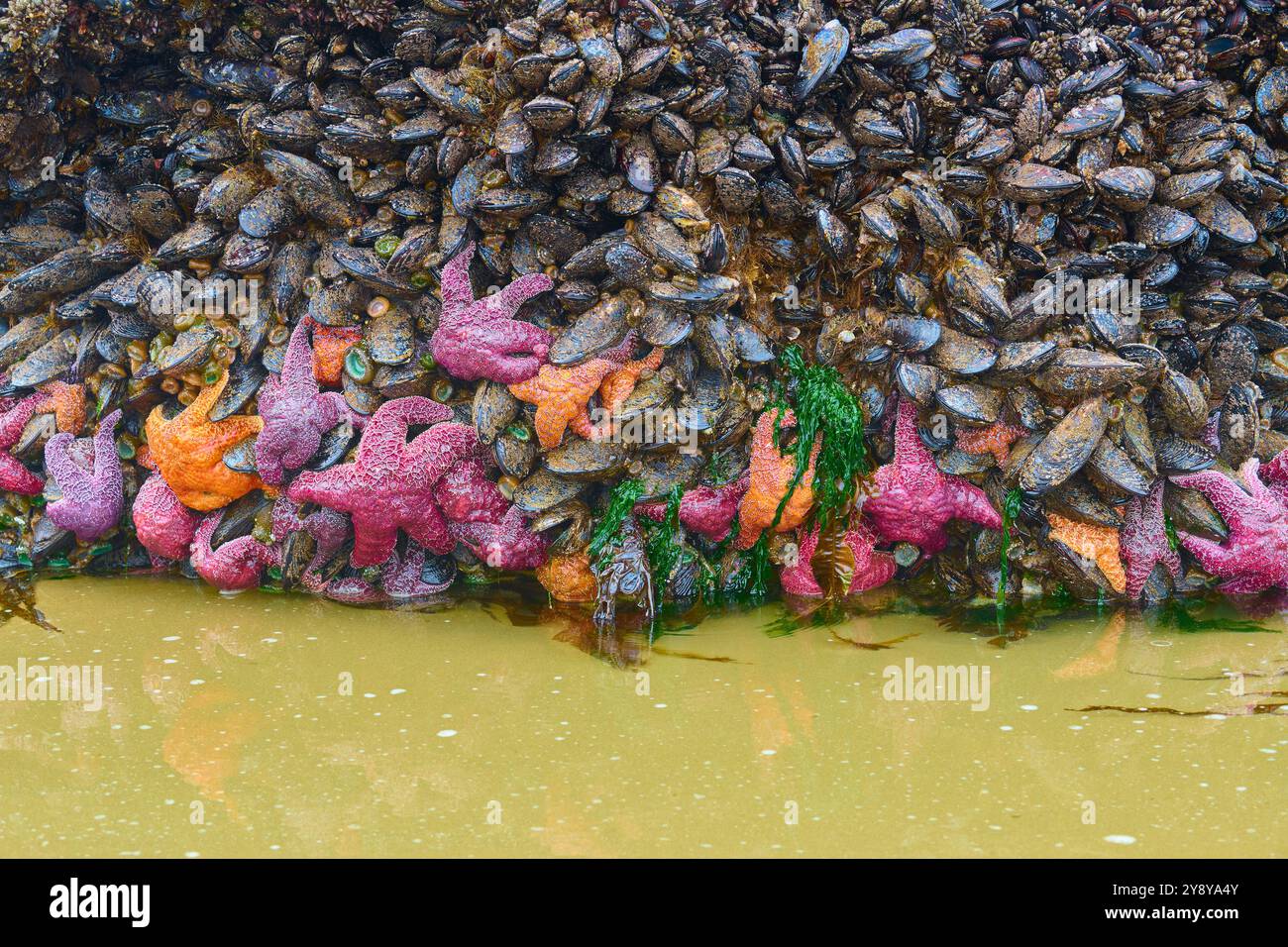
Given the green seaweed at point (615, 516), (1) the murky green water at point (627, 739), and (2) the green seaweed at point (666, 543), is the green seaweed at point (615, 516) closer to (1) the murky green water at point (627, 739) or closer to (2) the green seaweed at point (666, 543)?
(2) the green seaweed at point (666, 543)

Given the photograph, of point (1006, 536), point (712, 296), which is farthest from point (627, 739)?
point (1006, 536)

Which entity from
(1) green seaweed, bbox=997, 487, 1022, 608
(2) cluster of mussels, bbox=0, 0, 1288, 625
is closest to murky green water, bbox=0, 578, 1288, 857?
(1) green seaweed, bbox=997, 487, 1022, 608

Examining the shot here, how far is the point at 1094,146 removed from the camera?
4441 millimetres

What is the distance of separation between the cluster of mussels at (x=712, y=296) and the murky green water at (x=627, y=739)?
39 cm

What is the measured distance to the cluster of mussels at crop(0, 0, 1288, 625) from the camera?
4.44m

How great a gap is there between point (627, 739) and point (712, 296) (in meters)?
1.82

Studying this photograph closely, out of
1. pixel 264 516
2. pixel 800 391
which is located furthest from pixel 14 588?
pixel 800 391

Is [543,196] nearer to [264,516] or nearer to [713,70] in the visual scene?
[713,70]

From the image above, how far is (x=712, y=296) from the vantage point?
A: 4.39 metres

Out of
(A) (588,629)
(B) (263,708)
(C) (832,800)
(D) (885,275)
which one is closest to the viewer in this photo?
(C) (832,800)

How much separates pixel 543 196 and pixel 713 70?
0.84 meters

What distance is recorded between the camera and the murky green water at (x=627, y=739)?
2881mm

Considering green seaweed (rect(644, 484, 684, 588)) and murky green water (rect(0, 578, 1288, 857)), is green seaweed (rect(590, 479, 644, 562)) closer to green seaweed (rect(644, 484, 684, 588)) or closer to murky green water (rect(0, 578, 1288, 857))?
green seaweed (rect(644, 484, 684, 588))

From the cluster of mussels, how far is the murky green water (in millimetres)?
387
